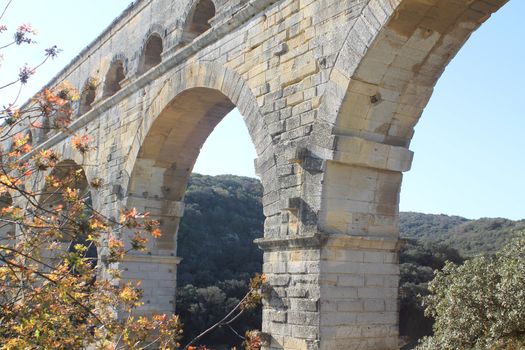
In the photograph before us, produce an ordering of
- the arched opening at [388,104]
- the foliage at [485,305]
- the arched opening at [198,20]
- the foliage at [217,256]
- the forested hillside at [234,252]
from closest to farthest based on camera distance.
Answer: the arched opening at [388,104] < the arched opening at [198,20] < the foliage at [485,305] < the foliage at [217,256] < the forested hillside at [234,252]

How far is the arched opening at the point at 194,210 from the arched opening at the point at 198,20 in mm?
965

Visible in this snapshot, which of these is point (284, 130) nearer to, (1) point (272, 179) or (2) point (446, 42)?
(1) point (272, 179)

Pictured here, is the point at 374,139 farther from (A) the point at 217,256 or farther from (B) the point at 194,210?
(B) the point at 194,210

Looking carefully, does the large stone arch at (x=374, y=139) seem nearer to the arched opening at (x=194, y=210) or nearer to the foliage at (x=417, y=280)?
the arched opening at (x=194, y=210)

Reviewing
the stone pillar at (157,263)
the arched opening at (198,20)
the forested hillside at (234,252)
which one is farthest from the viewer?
the forested hillside at (234,252)

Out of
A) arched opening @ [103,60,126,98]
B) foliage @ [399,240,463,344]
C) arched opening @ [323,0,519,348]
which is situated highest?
arched opening @ [103,60,126,98]

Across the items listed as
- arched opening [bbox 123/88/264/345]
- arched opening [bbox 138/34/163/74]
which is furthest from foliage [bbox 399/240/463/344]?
arched opening [bbox 138/34/163/74]

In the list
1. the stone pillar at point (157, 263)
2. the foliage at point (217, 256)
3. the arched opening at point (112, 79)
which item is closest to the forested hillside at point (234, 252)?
the foliage at point (217, 256)

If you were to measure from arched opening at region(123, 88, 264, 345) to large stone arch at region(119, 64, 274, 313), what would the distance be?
0.05ft

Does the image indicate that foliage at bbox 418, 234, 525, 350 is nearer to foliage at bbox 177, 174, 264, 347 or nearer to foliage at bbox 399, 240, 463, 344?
foliage at bbox 177, 174, 264, 347

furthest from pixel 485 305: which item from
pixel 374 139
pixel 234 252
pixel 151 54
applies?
pixel 234 252

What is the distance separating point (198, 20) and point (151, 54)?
1.65 m

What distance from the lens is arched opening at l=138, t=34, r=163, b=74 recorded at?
10031 mm

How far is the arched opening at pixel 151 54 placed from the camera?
10031 millimetres
